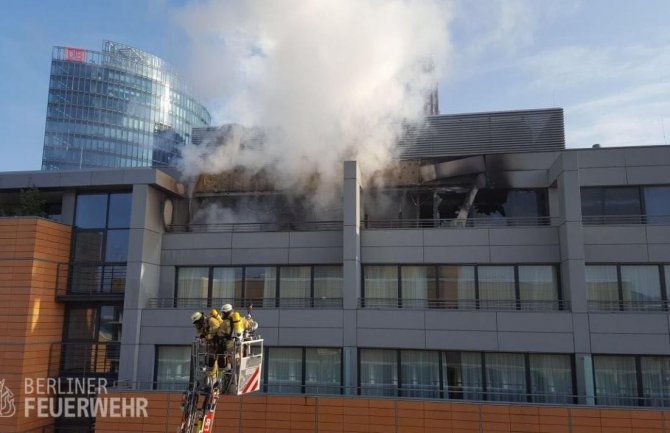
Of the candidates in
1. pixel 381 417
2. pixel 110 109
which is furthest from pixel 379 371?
pixel 110 109

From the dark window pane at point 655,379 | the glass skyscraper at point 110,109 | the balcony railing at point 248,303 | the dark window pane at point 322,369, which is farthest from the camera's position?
the glass skyscraper at point 110,109

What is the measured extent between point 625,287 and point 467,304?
501cm

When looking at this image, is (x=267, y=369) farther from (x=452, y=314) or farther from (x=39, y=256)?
(x=39, y=256)

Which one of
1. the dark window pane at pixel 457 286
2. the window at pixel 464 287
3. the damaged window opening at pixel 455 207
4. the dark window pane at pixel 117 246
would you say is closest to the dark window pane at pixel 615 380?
the window at pixel 464 287

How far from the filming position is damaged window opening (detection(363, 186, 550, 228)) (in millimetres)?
17984

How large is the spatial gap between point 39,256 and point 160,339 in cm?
486

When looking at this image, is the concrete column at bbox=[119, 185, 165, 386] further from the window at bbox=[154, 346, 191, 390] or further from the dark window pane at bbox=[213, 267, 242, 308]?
the dark window pane at bbox=[213, 267, 242, 308]

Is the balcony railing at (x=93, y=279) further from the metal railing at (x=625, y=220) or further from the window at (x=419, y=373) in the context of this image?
the metal railing at (x=625, y=220)

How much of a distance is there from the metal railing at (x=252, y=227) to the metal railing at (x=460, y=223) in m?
1.93

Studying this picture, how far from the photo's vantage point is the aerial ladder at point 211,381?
824 centimetres

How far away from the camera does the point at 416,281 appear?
17.0 metres

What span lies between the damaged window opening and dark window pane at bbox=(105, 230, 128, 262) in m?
8.82

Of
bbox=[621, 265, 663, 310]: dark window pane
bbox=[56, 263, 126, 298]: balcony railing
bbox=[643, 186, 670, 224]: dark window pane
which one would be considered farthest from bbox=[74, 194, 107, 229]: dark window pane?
bbox=[643, 186, 670, 224]: dark window pane

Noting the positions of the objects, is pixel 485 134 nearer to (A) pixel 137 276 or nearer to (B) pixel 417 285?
(B) pixel 417 285
